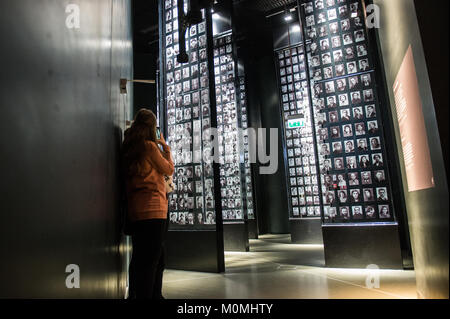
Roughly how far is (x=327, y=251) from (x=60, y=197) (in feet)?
12.3

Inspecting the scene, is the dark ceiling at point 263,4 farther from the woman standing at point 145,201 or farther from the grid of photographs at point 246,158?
the woman standing at point 145,201

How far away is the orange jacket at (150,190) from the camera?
6.13ft

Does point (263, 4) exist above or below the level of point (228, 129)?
above

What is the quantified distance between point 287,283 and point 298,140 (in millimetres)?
4513

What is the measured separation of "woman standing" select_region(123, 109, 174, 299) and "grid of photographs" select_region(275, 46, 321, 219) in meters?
5.17

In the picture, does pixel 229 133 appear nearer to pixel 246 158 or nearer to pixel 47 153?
pixel 246 158

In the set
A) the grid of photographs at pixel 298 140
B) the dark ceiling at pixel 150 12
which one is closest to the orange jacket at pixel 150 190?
the grid of photographs at pixel 298 140

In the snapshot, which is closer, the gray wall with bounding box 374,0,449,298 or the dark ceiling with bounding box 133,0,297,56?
the gray wall with bounding box 374,0,449,298

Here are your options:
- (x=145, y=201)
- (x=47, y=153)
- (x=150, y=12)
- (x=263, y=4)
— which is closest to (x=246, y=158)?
(x=263, y=4)

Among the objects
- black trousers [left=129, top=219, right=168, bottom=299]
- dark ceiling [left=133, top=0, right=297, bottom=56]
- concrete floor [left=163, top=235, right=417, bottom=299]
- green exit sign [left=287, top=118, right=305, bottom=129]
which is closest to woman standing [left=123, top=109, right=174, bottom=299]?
black trousers [left=129, top=219, right=168, bottom=299]

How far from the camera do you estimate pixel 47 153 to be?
28.3 inches

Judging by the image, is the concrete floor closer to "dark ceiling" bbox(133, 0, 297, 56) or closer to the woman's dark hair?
the woman's dark hair

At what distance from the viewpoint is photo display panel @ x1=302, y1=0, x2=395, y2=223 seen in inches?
153

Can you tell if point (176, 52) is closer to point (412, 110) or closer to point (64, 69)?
point (412, 110)
